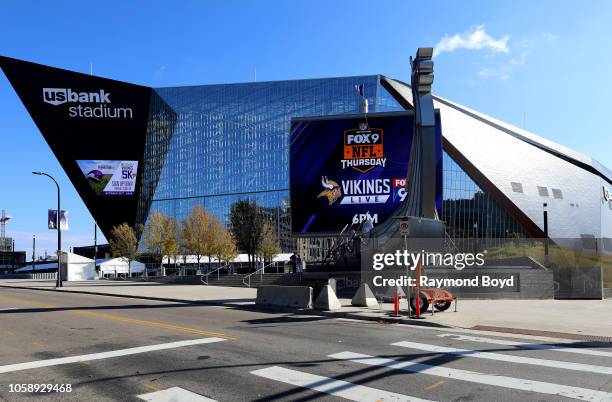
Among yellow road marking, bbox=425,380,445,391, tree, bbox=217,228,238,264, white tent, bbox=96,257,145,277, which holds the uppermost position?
tree, bbox=217,228,238,264

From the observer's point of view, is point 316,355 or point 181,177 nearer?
point 316,355

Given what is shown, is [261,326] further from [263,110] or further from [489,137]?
[263,110]

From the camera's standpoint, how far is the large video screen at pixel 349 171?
3184 cm

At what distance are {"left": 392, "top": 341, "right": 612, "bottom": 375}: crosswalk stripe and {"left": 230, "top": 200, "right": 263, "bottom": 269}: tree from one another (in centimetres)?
5238

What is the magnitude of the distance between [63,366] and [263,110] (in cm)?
9383

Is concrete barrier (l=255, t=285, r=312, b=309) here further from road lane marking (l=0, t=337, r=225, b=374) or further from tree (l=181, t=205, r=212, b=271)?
tree (l=181, t=205, r=212, b=271)

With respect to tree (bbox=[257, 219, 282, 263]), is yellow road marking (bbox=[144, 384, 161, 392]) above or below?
below

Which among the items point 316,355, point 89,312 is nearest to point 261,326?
point 316,355

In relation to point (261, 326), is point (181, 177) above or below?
above

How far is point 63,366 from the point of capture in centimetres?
860

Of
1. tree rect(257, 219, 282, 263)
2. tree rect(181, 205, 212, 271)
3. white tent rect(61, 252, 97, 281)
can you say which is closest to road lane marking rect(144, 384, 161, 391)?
tree rect(181, 205, 212, 271)

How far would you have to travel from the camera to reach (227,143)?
338ft

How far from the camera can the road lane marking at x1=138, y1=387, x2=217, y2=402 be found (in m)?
6.50

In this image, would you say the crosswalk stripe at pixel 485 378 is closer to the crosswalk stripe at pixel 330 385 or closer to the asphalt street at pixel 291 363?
the asphalt street at pixel 291 363
